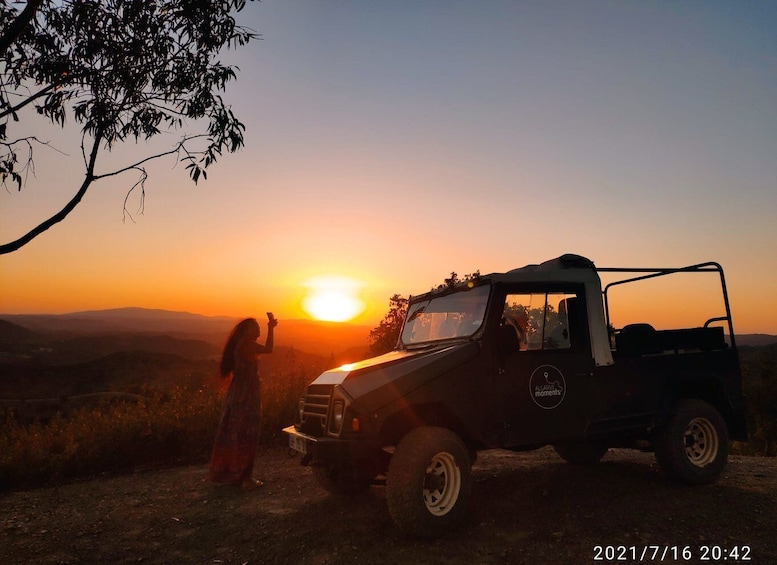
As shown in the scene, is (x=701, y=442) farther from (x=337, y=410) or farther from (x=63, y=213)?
(x=63, y=213)

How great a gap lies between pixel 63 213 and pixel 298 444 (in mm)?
4688

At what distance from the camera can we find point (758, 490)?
18.7 feet

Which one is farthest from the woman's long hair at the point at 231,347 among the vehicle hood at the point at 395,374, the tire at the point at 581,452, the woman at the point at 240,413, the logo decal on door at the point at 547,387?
the tire at the point at 581,452

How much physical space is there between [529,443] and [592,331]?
1414mm

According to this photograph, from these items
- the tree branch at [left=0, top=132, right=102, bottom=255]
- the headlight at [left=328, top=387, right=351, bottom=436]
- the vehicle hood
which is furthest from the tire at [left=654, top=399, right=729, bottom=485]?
the tree branch at [left=0, top=132, right=102, bottom=255]

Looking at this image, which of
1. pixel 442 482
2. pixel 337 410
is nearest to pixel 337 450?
pixel 337 410

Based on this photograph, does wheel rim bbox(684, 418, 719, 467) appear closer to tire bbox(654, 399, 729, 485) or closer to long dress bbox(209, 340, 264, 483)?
tire bbox(654, 399, 729, 485)

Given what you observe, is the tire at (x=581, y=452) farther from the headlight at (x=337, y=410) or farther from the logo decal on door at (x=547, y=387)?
the headlight at (x=337, y=410)

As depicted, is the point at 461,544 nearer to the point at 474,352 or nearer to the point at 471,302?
the point at 474,352

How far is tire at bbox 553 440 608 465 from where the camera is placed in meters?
6.92

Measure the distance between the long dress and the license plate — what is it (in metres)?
1.43

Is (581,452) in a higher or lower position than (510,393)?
lower

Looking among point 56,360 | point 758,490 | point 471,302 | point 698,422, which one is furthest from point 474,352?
point 56,360

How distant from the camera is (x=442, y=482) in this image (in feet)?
15.0
